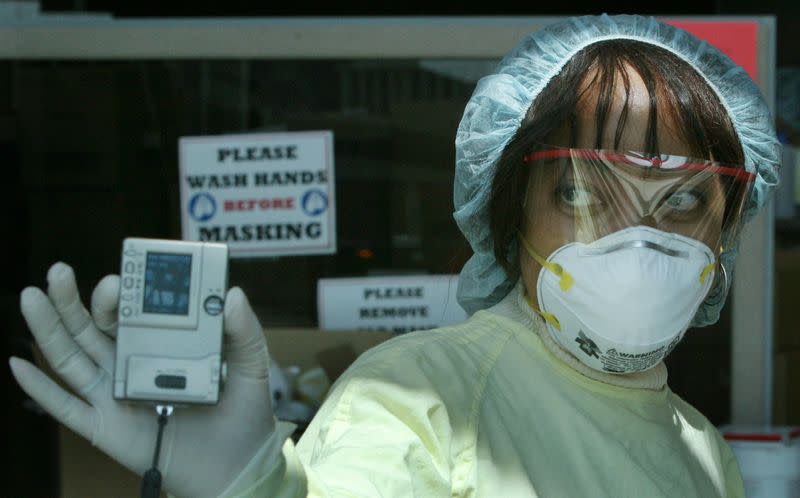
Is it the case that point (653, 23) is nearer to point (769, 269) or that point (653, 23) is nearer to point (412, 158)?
point (412, 158)

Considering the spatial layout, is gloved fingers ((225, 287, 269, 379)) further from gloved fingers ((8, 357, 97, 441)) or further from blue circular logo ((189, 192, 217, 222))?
blue circular logo ((189, 192, 217, 222))

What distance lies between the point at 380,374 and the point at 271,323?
1384 mm

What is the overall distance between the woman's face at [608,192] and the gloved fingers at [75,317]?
68 cm

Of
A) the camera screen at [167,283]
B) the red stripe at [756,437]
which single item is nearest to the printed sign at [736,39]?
the red stripe at [756,437]

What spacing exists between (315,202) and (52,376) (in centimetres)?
75

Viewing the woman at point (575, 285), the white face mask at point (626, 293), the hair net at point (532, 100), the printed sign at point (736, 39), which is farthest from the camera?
the printed sign at point (736, 39)

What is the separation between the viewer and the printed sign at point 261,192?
2.61 meters

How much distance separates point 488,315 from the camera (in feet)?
5.24

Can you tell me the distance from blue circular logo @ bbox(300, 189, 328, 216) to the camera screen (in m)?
1.50

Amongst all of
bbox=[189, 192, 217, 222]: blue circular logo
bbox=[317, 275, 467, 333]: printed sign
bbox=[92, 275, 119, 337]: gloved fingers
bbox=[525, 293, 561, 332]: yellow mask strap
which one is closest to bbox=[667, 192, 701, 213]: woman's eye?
bbox=[525, 293, 561, 332]: yellow mask strap

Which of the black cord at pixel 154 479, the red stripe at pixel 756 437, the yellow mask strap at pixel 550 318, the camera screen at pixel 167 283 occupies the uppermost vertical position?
the camera screen at pixel 167 283

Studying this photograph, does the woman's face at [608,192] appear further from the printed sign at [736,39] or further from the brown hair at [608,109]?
the printed sign at [736,39]

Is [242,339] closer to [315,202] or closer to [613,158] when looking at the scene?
[613,158]

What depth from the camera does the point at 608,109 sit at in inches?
58.2
